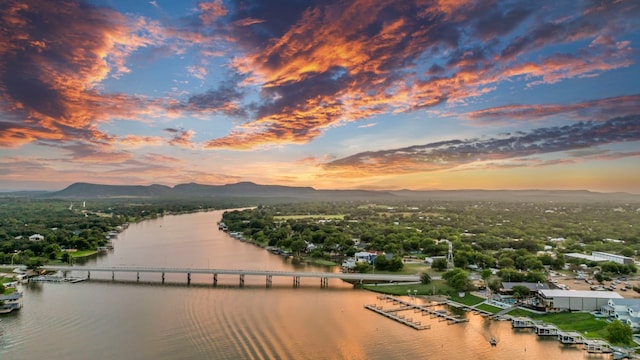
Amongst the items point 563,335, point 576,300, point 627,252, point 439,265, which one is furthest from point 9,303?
point 627,252

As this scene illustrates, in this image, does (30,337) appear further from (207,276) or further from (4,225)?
(4,225)

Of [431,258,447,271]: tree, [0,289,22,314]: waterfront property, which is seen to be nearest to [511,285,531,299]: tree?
[431,258,447,271]: tree

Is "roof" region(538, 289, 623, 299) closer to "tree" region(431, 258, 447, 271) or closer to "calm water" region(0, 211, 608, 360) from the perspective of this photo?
"calm water" region(0, 211, 608, 360)

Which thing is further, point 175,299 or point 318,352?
point 175,299

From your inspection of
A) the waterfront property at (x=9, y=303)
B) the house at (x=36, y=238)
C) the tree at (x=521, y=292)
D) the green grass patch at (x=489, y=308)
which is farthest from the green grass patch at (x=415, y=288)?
the house at (x=36, y=238)

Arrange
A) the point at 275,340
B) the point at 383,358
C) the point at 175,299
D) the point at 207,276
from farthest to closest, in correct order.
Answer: the point at 207,276 → the point at 175,299 → the point at 275,340 → the point at 383,358

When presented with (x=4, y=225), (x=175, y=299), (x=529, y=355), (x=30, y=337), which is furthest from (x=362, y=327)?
(x=4, y=225)
